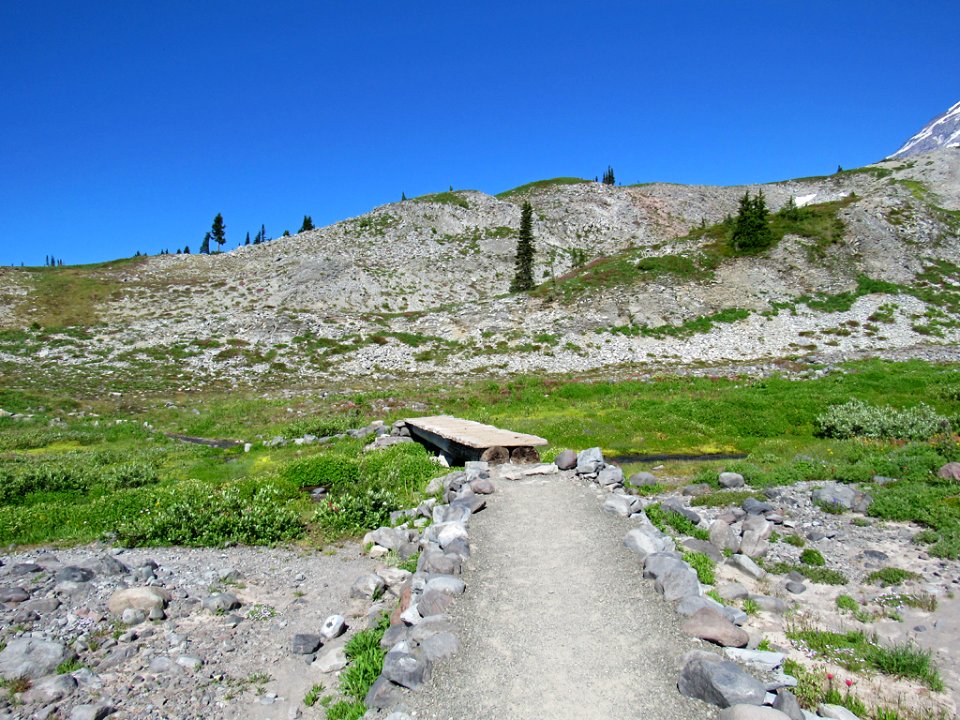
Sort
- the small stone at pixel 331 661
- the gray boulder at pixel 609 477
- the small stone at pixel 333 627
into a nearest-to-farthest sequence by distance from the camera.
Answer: the small stone at pixel 331 661 < the small stone at pixel 333 627 < the gray boulder at pixel 609 477

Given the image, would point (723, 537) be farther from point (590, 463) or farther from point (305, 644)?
point (305, 644)

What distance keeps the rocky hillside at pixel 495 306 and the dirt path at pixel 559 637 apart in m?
39.1

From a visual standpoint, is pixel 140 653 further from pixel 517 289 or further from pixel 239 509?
pixel 517 289

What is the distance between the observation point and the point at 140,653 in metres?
9.11

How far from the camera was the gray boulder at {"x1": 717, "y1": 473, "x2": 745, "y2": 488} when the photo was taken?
18.6 m

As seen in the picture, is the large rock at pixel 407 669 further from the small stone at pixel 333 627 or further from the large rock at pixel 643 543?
the large rock at pixel 643 543

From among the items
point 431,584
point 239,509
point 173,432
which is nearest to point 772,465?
point 431,584

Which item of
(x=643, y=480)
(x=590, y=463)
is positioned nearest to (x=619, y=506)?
(x=590, y=463)

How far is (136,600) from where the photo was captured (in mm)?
10500

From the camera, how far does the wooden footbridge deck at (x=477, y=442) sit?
20344 millimetres

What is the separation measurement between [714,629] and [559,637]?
2.46 m

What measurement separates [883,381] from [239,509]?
37780mm

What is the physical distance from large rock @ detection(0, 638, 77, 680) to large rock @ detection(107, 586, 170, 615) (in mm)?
1463

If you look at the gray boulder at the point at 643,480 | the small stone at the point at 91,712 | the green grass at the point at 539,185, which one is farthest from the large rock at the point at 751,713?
the green grass at the point at 539,185
